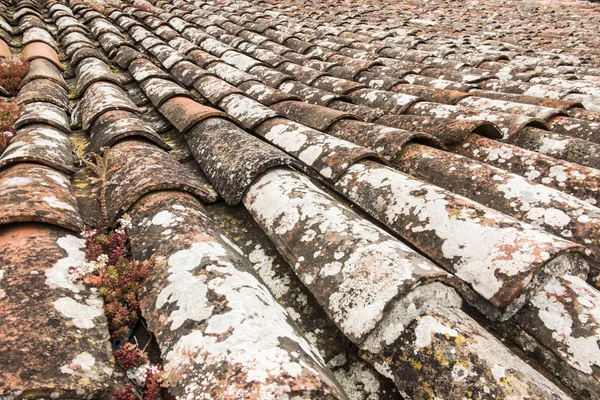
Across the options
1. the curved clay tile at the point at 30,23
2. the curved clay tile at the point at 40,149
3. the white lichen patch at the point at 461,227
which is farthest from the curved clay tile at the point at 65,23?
the white lichen patch at the point at 461,227

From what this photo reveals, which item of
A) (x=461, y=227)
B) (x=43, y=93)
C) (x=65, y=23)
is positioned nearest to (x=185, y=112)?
(x=43, y=93)

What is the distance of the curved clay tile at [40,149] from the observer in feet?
6.36

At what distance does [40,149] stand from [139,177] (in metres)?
0.78

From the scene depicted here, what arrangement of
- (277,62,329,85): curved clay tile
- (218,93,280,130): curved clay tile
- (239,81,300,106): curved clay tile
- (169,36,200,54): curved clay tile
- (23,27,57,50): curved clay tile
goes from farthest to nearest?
1. (169,36,200,54): curved clay tile
2. (23,27,57,50): curved clay tile
3. (277,62,329,85): curved clay tile
4. (239,81,300,106): curved clay tile
5. (218,93,280,130): curved clay tile

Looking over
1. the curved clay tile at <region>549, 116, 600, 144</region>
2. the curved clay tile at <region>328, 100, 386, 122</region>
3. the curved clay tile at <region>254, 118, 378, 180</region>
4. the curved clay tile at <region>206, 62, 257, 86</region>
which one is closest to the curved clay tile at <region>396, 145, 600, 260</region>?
the curved clay tile at <region>254, 118, 378, 180</region>

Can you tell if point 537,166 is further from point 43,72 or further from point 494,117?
point 43,72

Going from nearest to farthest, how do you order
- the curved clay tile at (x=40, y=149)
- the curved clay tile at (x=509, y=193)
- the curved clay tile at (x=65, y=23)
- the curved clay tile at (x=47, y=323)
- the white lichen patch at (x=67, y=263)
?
the curved clay tile at (x=47, y=323) → the white lichen patch at (x=67, y=263) → the curved clay tile at (x=509, y=193) → the curved clay tile at (x=40, y=149) → the curved clay tile at (x=65, y=23)

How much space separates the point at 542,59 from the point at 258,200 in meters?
4.95

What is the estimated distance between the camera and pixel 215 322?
3.85 feet

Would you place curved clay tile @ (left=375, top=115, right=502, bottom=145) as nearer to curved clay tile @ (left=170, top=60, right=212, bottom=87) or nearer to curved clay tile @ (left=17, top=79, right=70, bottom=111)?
curved clay tile @ (left=170, top=60, right=212, bottom=87)

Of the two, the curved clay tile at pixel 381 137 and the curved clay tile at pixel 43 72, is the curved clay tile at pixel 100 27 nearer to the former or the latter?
the curved clay tile at pixel 43 72

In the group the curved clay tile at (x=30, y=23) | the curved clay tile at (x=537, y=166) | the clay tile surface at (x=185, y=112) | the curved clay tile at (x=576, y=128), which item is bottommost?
the curved clay tile at (x=576, y=128)

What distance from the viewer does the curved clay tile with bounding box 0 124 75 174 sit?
6.36ft

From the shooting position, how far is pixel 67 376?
1000 millimetres
